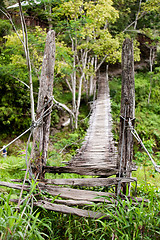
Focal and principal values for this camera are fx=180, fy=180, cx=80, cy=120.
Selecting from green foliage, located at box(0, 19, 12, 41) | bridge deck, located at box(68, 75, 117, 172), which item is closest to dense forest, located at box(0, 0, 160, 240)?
green foliage, located at box(0, 19, 12, 41)

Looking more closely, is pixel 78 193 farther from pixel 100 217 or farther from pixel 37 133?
pixel 37 133

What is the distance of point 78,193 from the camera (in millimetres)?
1811

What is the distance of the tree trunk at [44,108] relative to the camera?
1.94 meters

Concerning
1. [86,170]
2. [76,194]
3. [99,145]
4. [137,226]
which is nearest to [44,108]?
[86,170]

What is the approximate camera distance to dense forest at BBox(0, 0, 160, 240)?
139 centimetres

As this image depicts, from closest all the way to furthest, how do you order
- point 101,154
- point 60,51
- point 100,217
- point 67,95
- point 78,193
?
point 100,217 → point 78,193 → point 101,154 → point 60,51 → point 67,95

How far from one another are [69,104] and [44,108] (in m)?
8.19

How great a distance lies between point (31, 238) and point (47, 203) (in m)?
0.47

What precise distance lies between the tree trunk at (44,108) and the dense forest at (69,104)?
79mm

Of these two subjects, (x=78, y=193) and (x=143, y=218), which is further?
(x=78, y=193)

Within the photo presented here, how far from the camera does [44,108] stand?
201 cm

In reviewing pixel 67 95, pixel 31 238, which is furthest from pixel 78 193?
pixel 67 95

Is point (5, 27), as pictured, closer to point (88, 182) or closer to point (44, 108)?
point (44, 108)

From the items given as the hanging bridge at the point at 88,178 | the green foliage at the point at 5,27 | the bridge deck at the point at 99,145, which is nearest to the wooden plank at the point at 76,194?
the hanging bridge at the point at 88,178
